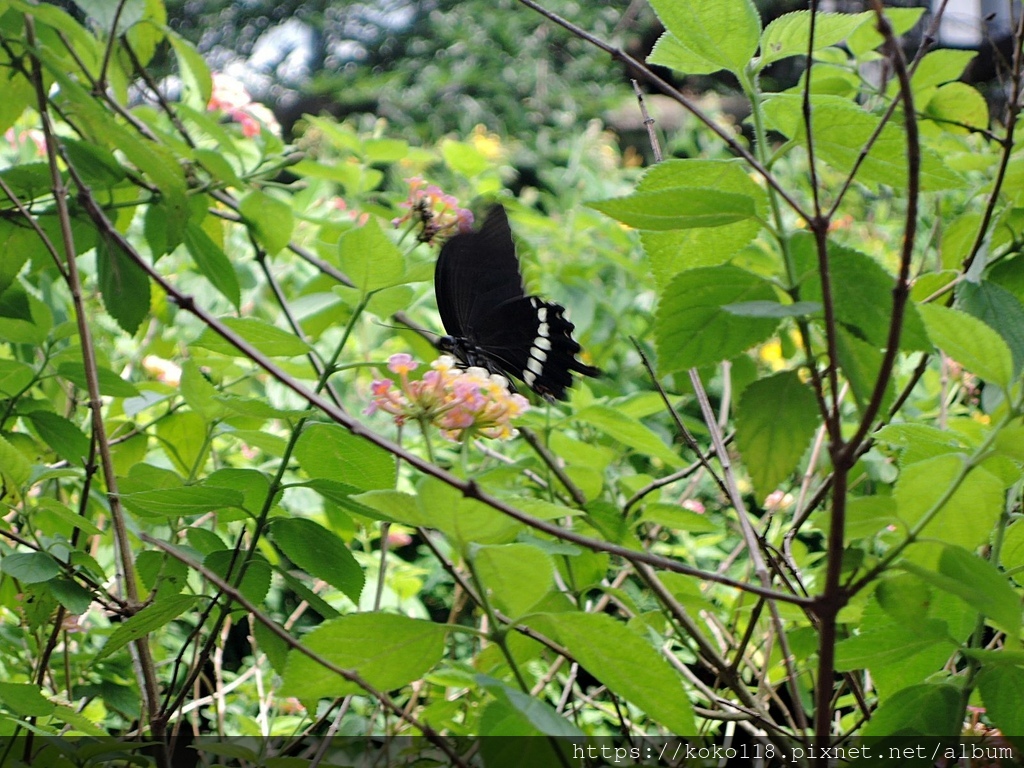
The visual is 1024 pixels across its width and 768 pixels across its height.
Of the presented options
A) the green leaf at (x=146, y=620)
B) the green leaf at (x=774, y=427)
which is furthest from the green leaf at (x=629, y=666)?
the green leaf at (x=146, y=620)

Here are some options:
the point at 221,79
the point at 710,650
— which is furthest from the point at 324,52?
the point at 710,650

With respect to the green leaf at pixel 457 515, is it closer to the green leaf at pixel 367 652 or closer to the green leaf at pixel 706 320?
the green leaf at pixel 367 652

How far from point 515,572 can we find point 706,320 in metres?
0.22

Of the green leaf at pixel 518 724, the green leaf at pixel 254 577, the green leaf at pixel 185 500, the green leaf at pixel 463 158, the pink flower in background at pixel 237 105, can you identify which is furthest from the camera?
the pink flower in background at pixel 237 105

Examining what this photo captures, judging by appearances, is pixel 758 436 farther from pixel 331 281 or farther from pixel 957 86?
pixel 331 281

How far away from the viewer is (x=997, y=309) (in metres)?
0.86

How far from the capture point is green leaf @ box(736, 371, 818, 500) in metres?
0.66

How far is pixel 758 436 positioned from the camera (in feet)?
2.20

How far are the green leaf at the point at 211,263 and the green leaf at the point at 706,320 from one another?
0.76 m

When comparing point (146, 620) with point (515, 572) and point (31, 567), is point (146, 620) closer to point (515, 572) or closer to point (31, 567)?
point (31, 567)

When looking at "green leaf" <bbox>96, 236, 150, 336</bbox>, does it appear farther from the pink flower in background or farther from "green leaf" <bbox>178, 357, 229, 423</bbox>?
the pink flower in background

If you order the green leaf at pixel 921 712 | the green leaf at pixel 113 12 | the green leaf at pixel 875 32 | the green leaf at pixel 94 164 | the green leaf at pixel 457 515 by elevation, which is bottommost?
the green leaf at pixel 921 712

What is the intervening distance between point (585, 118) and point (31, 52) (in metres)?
6.75

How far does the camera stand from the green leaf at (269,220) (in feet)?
4.46
